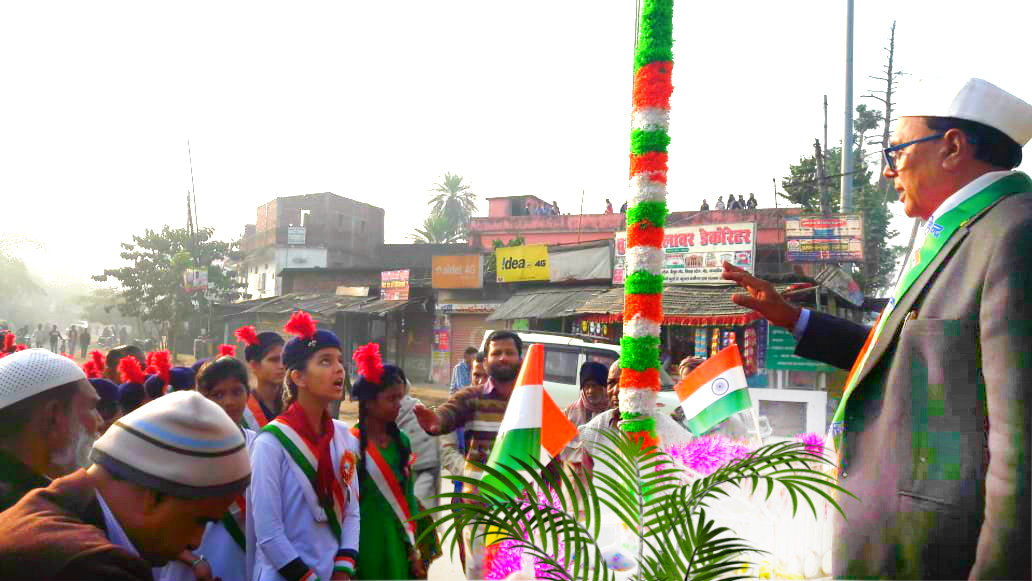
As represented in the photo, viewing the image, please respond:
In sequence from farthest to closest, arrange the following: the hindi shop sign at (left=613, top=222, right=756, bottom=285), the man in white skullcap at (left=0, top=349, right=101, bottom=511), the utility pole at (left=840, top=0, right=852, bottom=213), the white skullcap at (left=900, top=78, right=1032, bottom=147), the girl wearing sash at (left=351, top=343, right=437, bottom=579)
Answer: the hindi shop sign at (left=613, top=222, right=756, bottom=285) → the utility pole at (left=840, top=0, right=852, bottom=213) → the girl wearing sash at (left=351, top=343, right=437, bottom=579) → the man in white skullcap at (left=0, top=349, right=101, bottom=511) → the white skullcap at (left=900, top=78, right=1032, bottom=147)

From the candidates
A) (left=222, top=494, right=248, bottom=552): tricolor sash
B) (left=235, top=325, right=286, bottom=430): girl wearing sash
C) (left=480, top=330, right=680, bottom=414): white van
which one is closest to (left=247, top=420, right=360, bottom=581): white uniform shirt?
(left=222, top=494, right=248, bottom=552): tricolor sash

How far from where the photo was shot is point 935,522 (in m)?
1.63

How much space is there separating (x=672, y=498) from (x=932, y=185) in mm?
1058

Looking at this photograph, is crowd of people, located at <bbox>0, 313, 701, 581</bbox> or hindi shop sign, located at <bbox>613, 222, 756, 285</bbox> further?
hindi shop sign, located at <bbox>613, 222, 756, 285</bbox>

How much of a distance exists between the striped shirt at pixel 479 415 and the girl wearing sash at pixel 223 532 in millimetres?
1071

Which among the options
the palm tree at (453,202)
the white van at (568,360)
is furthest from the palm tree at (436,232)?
the white van at (568,360)

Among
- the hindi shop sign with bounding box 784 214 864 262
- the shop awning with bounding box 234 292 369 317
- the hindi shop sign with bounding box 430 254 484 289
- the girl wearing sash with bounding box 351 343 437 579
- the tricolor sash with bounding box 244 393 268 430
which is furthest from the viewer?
the shop awning with bounding box 234 292 369 317

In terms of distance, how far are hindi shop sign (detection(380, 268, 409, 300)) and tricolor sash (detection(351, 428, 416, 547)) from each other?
64.4ft

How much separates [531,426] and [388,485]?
0.94 m

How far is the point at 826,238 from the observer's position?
14727 millimetres

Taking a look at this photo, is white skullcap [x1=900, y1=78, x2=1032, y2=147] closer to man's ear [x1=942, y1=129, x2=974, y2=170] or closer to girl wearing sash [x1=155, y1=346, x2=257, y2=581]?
man's ear [x1=942, y1=129, x2=974, y2=170]

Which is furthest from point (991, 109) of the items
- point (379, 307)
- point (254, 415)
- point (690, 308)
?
point (379, 307)

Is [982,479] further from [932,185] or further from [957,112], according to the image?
[957,112]

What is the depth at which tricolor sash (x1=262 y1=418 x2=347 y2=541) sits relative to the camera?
2.74 m
